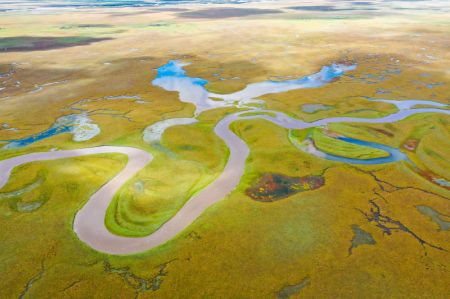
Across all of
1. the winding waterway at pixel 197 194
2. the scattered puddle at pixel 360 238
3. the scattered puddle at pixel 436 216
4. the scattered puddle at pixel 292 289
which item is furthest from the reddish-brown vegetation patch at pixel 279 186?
the scattered puddle at pixel 292 289

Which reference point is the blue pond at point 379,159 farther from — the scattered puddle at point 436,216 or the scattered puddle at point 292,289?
the scattered puddle at point 292,289

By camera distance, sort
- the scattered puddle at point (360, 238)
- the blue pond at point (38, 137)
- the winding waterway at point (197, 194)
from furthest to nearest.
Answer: the blue pond at point (38, 137), the winding waterway at point (197, 194), the scattered puddle at point (360, 238)

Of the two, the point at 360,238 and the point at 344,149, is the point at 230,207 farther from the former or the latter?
the point at 344,149

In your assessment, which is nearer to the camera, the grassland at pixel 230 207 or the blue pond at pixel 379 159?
the grassland at pixel 230 207

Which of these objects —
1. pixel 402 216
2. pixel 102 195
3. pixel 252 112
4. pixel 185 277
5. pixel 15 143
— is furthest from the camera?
pixel 252 112

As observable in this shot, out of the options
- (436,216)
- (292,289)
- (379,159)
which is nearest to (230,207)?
(292,289)

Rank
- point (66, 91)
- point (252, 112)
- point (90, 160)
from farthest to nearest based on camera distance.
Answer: point (66, 91) < point (252, 112) < point (90, 160)

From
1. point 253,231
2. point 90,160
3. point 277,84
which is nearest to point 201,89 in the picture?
point 277,84

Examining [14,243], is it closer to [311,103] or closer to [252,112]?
[252,112]

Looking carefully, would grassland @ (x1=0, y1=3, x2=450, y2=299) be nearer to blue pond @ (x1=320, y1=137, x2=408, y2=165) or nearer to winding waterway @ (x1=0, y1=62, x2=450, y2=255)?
winding waterway @ (x1=0, y1=62, x2=450, y2=255)
